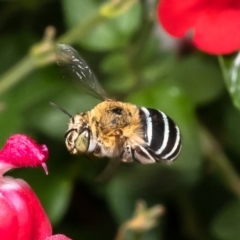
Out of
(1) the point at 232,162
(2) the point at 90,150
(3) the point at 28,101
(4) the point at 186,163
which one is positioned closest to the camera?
(2) the point at 90,150

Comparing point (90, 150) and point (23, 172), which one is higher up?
point (90, 150)

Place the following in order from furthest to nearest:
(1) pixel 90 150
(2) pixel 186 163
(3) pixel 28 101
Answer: (3) pixel 28 101, (2) pixel 186 163, (1) pixel 90 150

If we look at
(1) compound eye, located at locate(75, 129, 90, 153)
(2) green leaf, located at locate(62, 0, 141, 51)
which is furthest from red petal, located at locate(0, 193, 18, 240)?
(2) green leaf, located at locate(62, 0, 141, 51)

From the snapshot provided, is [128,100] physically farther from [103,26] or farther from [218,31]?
[218,31]

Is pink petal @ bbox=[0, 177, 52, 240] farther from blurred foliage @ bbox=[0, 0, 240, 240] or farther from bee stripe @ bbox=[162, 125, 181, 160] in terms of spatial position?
blurred foliage @ bbox=[0, 0, 240, 240]

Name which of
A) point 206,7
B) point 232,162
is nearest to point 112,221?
point 232,162

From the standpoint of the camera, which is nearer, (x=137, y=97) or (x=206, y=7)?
(x=206, y=7)

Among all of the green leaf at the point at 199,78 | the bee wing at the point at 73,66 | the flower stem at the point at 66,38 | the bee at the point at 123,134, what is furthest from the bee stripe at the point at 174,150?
the green leaf at the point at 199,78

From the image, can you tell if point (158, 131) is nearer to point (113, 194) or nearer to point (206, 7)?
point (206, 7)
